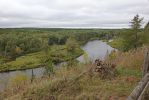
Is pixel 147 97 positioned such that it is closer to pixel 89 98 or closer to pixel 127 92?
pixel 127 92

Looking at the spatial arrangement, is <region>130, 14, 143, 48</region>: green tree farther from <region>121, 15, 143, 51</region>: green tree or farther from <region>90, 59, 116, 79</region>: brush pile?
<region>90, 59, 116, 79</region>: brush pile

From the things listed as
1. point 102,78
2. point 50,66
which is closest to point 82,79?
point 102,78

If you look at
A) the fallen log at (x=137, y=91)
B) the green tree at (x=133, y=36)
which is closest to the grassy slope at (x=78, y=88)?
the fallen log at (x=137, y=91)

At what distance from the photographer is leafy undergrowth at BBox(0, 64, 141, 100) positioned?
6305 mm

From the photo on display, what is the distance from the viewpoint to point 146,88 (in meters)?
5.36

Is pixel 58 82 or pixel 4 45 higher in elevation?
pixel 58 82

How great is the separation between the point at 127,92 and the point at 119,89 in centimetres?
32

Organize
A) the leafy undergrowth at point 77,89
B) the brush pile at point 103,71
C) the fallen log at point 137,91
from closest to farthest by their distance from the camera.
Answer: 1. the fallen log at point 137,91
2. the leafy undergrowth at point 77,89
3. the brush pile at point 103,71

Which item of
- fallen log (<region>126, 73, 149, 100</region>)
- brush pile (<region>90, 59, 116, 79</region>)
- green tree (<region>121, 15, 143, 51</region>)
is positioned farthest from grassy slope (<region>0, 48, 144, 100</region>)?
green tree (<region>121, 15, 143, 51</region>)

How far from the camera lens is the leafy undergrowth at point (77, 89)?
6305 mm

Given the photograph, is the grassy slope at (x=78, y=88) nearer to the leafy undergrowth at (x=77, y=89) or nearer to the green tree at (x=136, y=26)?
the leafy undergrowth at (x=77, y=89)

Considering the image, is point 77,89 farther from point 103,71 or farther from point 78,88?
point 103,71

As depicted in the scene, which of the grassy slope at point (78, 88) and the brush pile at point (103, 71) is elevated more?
the brush pile at point (103, 71)

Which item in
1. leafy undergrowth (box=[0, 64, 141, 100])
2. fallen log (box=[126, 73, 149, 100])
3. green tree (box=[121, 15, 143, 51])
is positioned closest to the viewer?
fallen log (box=[126, 73, 149, 100])
